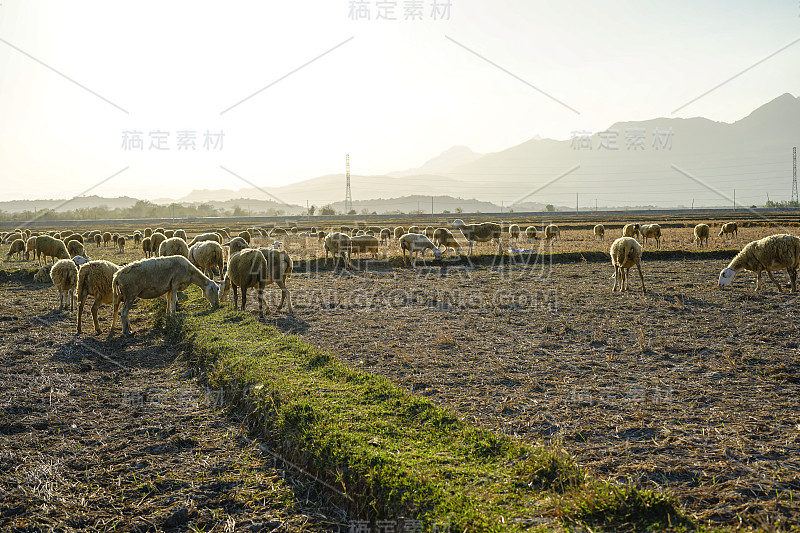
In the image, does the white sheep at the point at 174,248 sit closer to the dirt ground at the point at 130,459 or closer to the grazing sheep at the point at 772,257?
the dirt ground at the point at 130,459

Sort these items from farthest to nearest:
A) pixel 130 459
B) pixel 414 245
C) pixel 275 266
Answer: pixel 414 245, pixel 275 266, pixel 130 459

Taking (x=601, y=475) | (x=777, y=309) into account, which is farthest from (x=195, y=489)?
(x=777, y=309)

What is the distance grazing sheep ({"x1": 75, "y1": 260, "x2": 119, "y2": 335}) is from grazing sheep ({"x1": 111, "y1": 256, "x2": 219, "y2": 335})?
0.42 meters

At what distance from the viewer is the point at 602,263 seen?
25609mm

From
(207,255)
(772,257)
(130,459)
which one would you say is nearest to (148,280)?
(207,255)

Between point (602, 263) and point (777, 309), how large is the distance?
12104mm

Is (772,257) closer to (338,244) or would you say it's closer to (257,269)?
(257,269)

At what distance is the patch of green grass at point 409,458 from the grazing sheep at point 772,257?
48.6ft

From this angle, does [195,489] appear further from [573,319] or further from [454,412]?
[573,319]

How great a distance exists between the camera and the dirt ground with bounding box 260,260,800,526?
532cm

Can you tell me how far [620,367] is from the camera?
29.7 ft

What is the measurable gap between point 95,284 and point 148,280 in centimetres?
144

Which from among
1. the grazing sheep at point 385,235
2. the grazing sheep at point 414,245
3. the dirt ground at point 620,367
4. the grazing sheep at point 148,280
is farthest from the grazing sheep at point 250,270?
the grazing sheep at point 385,235

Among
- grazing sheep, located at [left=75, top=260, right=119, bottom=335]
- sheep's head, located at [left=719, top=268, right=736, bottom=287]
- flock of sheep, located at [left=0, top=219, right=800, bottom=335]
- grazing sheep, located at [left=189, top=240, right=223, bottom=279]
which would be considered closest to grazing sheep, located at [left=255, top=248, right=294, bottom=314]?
flock of sheep, located at [left=0, top=219, right=800, bottom=335]
